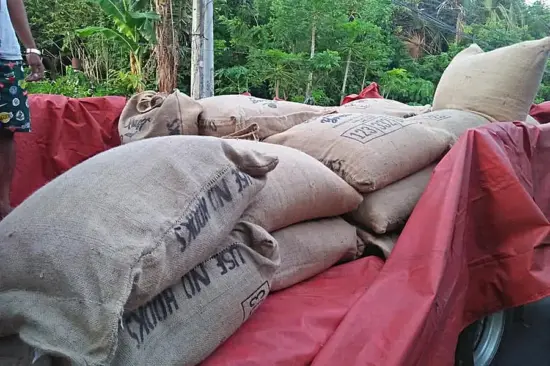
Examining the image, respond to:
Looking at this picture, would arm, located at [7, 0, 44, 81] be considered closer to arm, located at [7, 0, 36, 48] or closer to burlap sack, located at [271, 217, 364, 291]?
arm, located at [7, 0, 36, 48]

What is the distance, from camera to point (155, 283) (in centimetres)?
80

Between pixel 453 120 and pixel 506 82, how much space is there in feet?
0.84

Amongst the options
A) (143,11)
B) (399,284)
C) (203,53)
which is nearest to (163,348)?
(399,284)

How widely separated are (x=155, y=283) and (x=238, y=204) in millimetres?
271

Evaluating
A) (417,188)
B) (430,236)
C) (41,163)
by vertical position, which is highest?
(430,236)

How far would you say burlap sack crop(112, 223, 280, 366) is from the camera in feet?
2.65

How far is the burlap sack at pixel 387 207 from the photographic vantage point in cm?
146

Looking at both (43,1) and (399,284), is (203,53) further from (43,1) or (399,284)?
(43,1)

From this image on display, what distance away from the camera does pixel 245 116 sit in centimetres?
181

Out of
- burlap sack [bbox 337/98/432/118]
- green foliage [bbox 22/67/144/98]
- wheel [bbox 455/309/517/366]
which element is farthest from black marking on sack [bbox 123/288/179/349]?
green foliage [bbox 22/67/144/98]

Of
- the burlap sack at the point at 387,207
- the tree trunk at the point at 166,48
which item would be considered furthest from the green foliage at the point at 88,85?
the burlap sack at the point at 387,207

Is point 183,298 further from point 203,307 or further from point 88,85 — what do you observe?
point 88,85

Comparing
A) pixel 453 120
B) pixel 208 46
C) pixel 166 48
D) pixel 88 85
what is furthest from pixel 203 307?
pixel 88 85

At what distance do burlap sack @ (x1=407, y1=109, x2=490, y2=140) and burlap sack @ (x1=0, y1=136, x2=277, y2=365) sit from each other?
104 centimetres
